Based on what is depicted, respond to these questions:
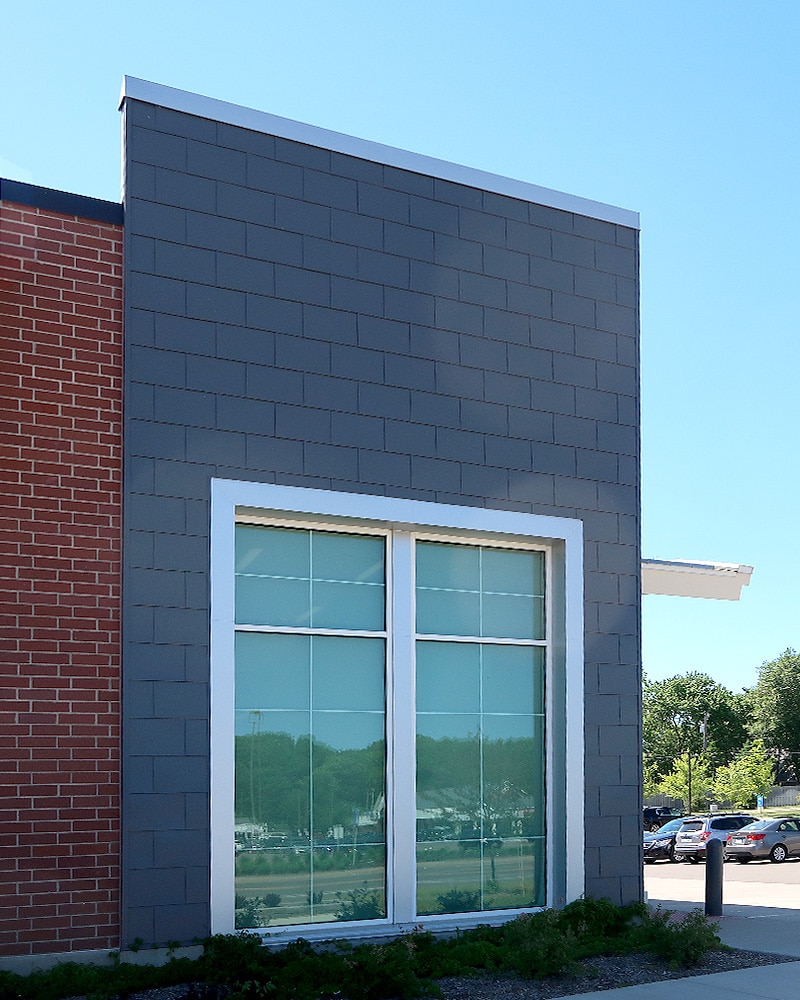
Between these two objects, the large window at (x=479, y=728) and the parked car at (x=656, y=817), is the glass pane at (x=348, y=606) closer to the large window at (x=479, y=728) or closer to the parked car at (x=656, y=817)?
the large window at (x=479, y=728)

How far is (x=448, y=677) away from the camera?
12.7m

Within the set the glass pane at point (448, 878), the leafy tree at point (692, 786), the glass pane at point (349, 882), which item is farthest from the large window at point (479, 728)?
the leafy tree at point (692, 786)

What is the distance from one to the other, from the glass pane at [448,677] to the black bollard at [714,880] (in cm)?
545

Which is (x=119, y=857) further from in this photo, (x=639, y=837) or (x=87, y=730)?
(x=639, y=837)

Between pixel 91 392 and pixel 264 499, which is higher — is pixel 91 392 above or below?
above

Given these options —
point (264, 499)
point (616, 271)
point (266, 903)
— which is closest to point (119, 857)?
point (266, 903)

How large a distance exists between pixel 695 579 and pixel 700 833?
2318cm

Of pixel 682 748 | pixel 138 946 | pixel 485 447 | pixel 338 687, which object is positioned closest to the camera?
pixel 138 946

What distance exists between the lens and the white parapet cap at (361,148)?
11414mm

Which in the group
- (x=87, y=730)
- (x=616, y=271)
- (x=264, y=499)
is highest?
(x=616, y=271)

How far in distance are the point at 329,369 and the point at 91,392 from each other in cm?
237

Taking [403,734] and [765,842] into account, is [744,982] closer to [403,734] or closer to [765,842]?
[403,734]

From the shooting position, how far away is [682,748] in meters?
105

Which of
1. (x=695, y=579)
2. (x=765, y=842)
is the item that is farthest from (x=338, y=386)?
(x=765, y=842)
